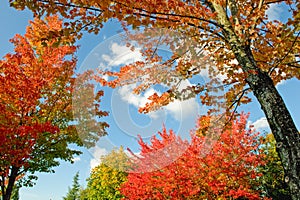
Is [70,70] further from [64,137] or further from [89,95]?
[89,95]

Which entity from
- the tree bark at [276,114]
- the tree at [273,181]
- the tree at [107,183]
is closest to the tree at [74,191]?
the tree at [107,183]

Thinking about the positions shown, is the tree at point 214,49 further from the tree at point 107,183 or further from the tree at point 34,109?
the tree at point 107,183

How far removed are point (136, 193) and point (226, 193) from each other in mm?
6169

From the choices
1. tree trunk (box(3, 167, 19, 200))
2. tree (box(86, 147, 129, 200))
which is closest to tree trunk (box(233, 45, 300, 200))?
tree trunk (box(3, 167, 19, 200))

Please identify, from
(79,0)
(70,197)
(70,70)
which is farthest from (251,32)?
(70,197)

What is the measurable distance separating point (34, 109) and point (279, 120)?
9.40 metres

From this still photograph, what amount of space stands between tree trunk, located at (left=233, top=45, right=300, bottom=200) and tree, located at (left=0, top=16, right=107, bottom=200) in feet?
15.3

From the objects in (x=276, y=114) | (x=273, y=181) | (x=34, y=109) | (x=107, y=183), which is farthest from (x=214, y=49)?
(x=107, y=183)

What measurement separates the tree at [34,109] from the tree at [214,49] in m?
2.80

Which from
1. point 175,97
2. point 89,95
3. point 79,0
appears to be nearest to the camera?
point 79,0

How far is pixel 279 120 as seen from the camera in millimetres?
3668

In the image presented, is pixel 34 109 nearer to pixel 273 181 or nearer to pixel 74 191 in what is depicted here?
pixel 273 181

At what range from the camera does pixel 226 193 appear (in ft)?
45.2

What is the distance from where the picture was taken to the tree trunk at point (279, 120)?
11.0 feet
